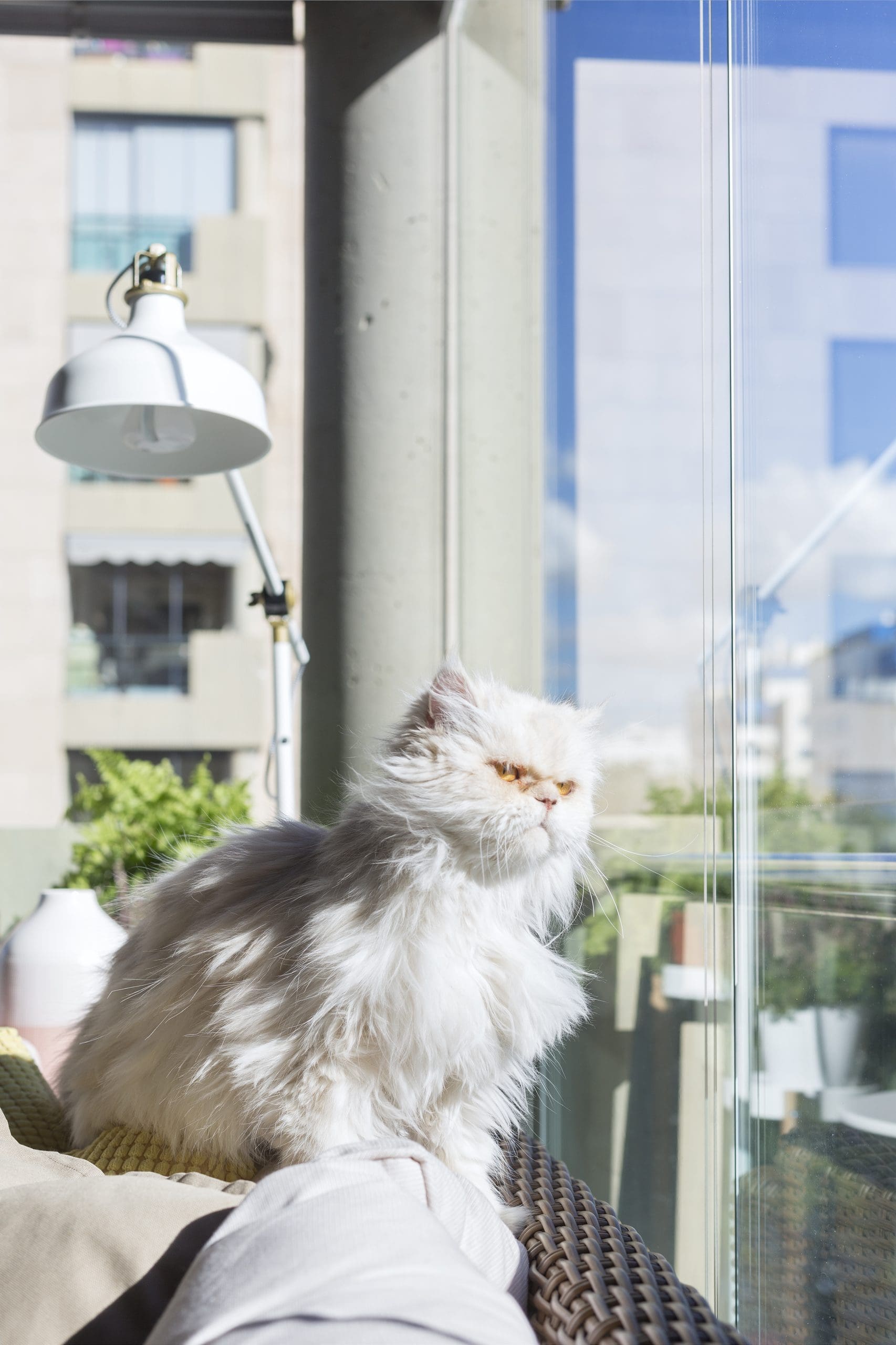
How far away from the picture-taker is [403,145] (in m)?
2.00

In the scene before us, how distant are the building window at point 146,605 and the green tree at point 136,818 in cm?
480

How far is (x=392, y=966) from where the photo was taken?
0.86 m

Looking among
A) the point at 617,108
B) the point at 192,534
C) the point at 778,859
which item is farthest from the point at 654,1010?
the point at 192,534

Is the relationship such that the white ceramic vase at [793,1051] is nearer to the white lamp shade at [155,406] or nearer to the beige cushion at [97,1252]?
the beige cushion at [97,1252]

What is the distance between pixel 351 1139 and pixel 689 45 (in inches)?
54.7

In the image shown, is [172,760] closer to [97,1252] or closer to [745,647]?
[745,647]

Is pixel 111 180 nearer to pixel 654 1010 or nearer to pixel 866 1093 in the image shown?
pixel 654 1010

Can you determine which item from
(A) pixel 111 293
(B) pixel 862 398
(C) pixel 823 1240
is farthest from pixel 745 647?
(A) pixel 111 293

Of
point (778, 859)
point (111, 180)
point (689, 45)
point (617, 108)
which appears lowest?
point (778, 859)

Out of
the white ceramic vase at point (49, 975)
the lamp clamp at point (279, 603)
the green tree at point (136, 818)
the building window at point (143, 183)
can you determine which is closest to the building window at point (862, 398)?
the lamp clamp at point (279, 603)

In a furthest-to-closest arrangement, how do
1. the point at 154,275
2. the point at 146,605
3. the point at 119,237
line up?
the point at 146,605 → the point at 119,237 → the point at 154,275

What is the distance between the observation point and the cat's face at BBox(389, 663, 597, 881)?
35.3 inches

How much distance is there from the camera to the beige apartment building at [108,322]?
6.71m

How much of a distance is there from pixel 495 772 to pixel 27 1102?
0.71 meters
